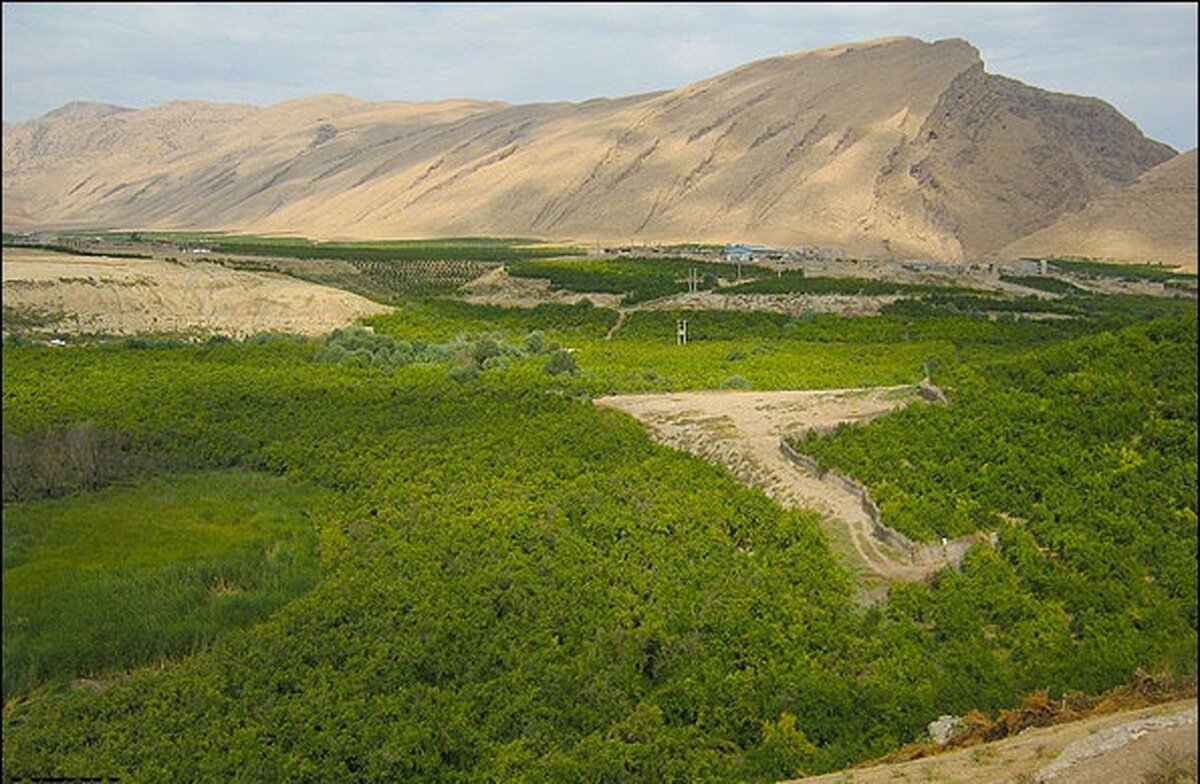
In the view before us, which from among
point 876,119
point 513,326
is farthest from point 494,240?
point 513,326

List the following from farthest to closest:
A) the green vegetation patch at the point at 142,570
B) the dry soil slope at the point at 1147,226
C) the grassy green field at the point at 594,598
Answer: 1. the dry soil slope at the point at 1147,226
2. the grassy green field at the point at 594,598
3. the green vegetation patch at the point at 142,570

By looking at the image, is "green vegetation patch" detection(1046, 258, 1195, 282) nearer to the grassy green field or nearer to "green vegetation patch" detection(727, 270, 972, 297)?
the grassy green field

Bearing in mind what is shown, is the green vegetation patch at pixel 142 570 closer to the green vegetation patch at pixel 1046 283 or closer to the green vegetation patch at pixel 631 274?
the green vegetation patch at pixel 1046 283

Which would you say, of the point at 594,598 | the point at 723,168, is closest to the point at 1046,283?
the point at 594,598

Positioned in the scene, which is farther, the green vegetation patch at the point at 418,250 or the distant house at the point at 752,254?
the green vegetation patch at the point at 418,250

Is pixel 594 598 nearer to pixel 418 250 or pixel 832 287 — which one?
pixel 832 287

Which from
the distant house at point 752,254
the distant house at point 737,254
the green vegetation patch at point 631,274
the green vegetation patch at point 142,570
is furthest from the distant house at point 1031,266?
the green vegetation patch at point 142,570

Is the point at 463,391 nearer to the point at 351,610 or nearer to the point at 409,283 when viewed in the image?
the point at 351,610
